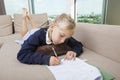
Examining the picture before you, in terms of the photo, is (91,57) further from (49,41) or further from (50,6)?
(50,6)

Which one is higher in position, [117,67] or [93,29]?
[93,29]

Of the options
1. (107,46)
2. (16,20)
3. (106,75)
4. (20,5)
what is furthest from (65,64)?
(20,5)

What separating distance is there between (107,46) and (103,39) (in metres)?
0.06

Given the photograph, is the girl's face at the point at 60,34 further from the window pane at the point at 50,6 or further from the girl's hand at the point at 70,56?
the window pane at the point at 50,6

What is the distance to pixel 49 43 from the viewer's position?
1.01 metres

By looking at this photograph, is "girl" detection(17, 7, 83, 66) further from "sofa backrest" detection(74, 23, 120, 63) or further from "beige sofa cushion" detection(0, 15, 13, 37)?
"beige sofa cushion" detection(0, 15, 13, 37)

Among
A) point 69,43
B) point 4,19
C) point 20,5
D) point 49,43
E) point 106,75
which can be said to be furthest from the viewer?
point 20,5

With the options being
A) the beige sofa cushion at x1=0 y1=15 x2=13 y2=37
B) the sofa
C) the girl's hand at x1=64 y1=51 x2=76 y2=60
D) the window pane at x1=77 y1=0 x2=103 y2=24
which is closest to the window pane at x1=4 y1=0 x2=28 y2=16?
the beige sofa cushion at x1=0 y1=15 x2=13 y2=37

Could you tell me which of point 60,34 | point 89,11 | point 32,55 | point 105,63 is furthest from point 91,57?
point 89,11

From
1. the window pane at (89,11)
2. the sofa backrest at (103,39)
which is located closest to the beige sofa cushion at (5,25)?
the sofa backrest at (103,39)

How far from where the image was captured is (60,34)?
0.89m

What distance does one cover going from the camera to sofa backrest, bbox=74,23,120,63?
97cm

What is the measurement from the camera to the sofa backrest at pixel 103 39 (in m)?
0.97

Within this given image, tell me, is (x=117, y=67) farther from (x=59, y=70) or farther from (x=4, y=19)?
(x=4, y=19)
